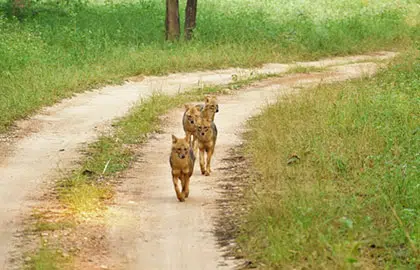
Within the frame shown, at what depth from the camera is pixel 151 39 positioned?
28812 millimetres

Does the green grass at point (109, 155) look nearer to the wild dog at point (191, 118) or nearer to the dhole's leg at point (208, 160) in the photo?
the wild dog at point (191, 118)

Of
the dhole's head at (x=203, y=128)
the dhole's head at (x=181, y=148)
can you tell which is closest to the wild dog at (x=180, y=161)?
the dhole's head at (x=181, y=148)

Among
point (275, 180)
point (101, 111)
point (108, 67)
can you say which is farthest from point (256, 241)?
point (108, 67)

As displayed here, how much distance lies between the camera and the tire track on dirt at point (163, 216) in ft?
30.8

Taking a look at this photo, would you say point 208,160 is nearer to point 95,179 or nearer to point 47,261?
point 95,179

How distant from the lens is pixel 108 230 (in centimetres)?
1045

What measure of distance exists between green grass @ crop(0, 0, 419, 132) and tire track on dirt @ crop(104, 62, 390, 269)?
3.70 meters

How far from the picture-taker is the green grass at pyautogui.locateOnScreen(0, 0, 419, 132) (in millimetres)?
21859

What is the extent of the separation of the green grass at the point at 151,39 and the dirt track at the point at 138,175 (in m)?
0.83

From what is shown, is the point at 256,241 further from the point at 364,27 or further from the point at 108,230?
the point at 364,27

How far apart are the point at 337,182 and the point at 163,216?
2.10 m

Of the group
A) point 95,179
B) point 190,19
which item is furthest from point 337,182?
point 190,19

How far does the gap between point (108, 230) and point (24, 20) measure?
69.6 feet

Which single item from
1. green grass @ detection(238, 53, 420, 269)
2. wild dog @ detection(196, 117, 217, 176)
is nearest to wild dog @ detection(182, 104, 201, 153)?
wild dog @ detection(196, 117, 217, 176)
